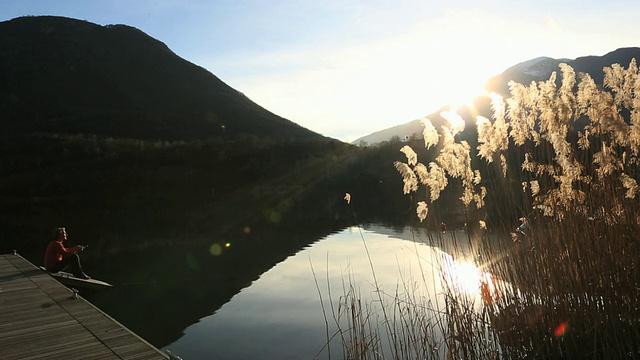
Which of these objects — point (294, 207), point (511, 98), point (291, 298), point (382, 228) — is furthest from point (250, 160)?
point (511, 98)

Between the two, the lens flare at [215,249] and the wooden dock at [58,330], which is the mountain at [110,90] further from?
the wooden dock at [58,330]

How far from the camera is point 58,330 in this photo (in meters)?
5.54

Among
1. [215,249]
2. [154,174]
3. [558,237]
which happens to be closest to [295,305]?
[558,237]

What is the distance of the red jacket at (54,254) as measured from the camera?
30.1 ft

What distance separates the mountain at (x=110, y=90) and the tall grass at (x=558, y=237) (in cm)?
5087

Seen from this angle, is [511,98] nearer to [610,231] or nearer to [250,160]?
[610,231]

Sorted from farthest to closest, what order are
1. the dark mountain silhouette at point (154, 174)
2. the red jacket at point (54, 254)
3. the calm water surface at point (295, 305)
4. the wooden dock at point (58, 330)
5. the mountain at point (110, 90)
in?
1. the mountain at point (110, 90)
2. the dark mountain silhouette at point (154, 174)
3. the red jacket at point (54, 254)
4. the calm water surface at point (295, 305)
5. the wooden dock at point (58, 330)

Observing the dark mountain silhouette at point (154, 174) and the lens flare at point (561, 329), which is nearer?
the lens flare at point (561, 329)

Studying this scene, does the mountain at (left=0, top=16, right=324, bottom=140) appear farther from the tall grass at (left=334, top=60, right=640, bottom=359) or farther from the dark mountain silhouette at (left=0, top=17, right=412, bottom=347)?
the tall grass at (left=334, top=60, right=640, bottom=359)

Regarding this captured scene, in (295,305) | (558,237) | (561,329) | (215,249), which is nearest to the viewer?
(561,329)

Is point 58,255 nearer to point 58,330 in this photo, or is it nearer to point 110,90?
point 58,330

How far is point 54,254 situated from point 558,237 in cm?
867

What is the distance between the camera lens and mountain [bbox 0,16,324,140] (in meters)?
53.9

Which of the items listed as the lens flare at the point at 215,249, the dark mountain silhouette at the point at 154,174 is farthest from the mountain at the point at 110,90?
the lens flare at the point at 215,249
